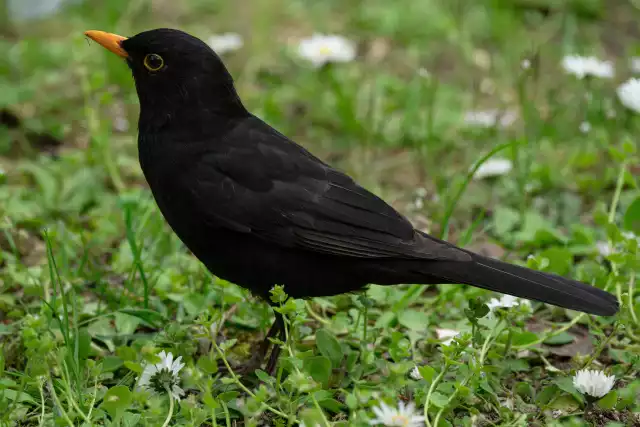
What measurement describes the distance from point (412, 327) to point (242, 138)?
1173mm

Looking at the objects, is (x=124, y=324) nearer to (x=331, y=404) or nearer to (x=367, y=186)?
(x=331, y=404)

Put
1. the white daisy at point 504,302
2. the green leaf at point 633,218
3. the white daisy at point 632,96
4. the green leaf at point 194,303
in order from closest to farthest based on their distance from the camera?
the white daisy at point 504,302 → the green leaf at point 194,303 → the green leaf at point 633,218 → the white daisy at point 632,96

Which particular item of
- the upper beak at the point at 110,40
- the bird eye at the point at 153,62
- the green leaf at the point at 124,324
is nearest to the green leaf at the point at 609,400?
the green leaf at the point at 124,324

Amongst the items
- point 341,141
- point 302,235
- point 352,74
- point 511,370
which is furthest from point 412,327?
point 352,74

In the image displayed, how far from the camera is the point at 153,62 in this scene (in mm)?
3967

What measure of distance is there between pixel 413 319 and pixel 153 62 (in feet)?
5.49

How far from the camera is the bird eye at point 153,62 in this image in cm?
395

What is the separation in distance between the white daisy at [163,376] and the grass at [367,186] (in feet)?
0.19

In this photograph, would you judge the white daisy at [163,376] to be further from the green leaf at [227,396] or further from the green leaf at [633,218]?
the green leaf at [633,218]

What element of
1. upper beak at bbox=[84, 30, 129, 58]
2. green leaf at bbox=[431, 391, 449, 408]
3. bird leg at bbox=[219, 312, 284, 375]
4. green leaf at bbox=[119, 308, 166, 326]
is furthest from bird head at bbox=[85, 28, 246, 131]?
green leaf at bbox=[431, 391, 449, 408]

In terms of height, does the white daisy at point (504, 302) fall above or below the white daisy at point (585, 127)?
below

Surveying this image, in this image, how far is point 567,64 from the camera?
5.80 meters

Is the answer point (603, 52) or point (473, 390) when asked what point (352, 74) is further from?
point (473, 390)

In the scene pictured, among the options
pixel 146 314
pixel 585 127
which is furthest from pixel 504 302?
pixel 585 127
